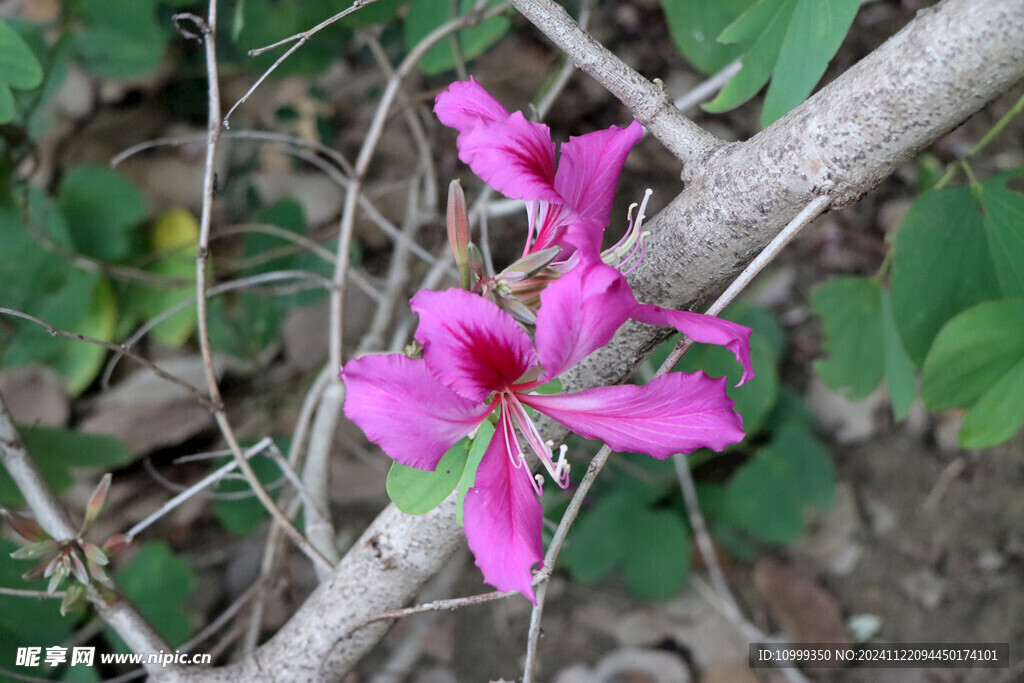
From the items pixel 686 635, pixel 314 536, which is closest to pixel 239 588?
pixel 314 536

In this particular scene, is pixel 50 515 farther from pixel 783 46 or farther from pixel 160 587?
pixel 783 46

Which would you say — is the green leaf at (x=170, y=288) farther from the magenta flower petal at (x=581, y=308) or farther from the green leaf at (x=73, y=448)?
the magenta flower petal at (x=581, y=308)

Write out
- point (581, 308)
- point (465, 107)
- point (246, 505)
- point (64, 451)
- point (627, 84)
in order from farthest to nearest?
1. point (246, 505)
2. point (64, 451)
3. point (627, 84)
4. point (465, 107)
5. point (581, 308)

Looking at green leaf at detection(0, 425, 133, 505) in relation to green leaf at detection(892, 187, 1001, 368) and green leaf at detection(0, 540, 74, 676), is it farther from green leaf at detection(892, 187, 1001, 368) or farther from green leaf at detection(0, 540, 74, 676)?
green leaf at detection(892, 187, 1001, 368)

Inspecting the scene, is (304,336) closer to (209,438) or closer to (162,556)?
(209,438)

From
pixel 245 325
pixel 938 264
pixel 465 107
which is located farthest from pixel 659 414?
pixel 245 325

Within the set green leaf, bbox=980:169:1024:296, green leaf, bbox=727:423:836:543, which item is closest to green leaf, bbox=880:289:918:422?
green leaf, bbox=980:169:1024:296
